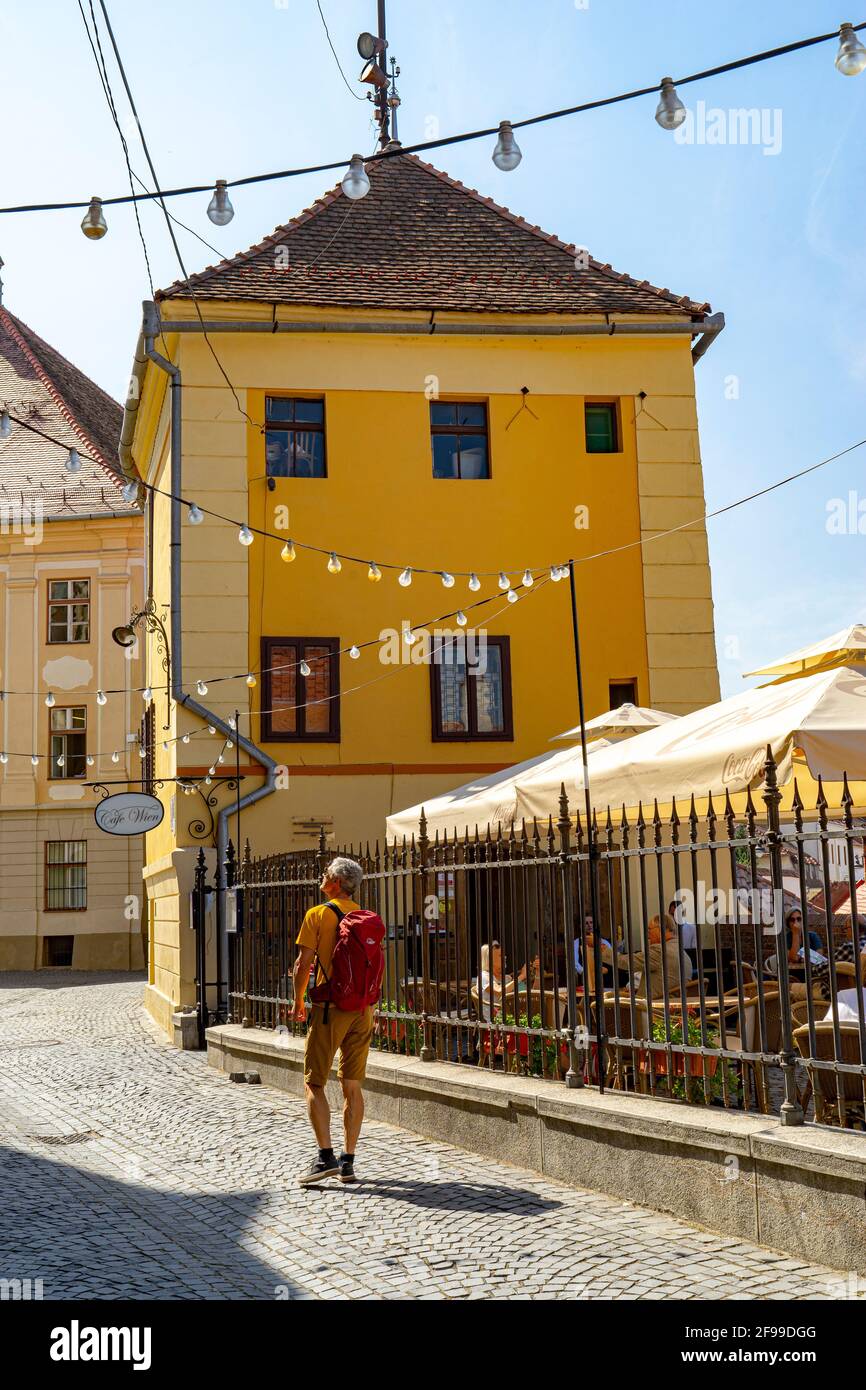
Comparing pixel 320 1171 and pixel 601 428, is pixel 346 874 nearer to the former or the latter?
pixel 320 1171

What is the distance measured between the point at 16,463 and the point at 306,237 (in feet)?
67.9

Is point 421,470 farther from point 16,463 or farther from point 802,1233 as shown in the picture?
point 16,463

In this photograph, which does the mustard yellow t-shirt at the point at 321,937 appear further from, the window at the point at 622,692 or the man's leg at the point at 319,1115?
the window at the point at 622,692

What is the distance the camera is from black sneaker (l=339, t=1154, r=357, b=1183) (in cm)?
816

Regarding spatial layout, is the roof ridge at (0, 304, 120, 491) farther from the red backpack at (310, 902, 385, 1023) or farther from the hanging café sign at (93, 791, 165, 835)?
the red backpack at (310, 902, 385, 1023)

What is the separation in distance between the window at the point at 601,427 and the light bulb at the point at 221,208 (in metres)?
12.6

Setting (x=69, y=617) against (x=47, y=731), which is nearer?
(x=47, y=731)

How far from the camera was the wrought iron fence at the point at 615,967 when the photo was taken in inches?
255

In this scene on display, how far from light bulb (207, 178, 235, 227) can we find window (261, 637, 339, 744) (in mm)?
10821

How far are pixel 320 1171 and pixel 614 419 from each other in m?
14.1

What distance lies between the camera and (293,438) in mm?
Answer: 19297

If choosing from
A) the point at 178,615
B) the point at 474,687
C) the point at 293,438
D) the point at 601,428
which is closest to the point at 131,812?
the point at 178,615

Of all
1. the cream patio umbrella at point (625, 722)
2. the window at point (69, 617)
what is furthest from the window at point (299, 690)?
the window at point (69, 617)

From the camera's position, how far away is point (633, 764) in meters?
9.07
